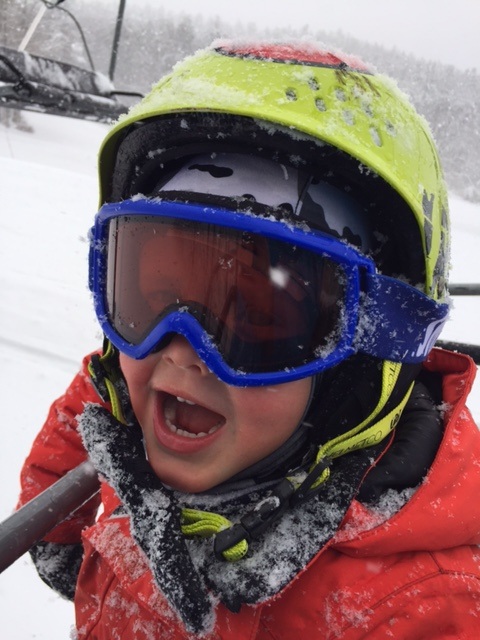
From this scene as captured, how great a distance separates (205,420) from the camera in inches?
46.6

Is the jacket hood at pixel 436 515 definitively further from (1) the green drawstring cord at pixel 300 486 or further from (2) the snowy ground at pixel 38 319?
(2) the snowy ground at pixel 38 319

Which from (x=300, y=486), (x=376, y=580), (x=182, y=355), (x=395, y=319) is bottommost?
(x=376, y=580)

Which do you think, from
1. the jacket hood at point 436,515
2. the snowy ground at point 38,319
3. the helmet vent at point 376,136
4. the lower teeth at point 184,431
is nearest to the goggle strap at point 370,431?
the jacket hood at point 436,515

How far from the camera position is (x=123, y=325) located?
1355 mm

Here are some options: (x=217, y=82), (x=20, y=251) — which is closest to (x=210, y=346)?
(x=217, y=82)

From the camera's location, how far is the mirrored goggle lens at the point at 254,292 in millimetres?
1132

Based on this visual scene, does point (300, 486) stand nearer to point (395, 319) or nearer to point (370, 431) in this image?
point (370, 431)

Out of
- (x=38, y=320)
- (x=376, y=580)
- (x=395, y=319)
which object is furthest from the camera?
(x=38, y=320)

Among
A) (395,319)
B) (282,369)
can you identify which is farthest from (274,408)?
(395,319)

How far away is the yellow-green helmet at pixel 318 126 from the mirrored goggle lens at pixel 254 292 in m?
0.21

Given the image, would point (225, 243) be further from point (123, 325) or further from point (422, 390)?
point (422, 390)

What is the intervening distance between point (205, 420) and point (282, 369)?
0.20 m

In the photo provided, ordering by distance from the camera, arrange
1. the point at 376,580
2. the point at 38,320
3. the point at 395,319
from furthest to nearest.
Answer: the point at 38,320
the point at 395,319
the point at 376,580

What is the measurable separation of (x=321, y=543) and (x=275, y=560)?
0.32 ft
